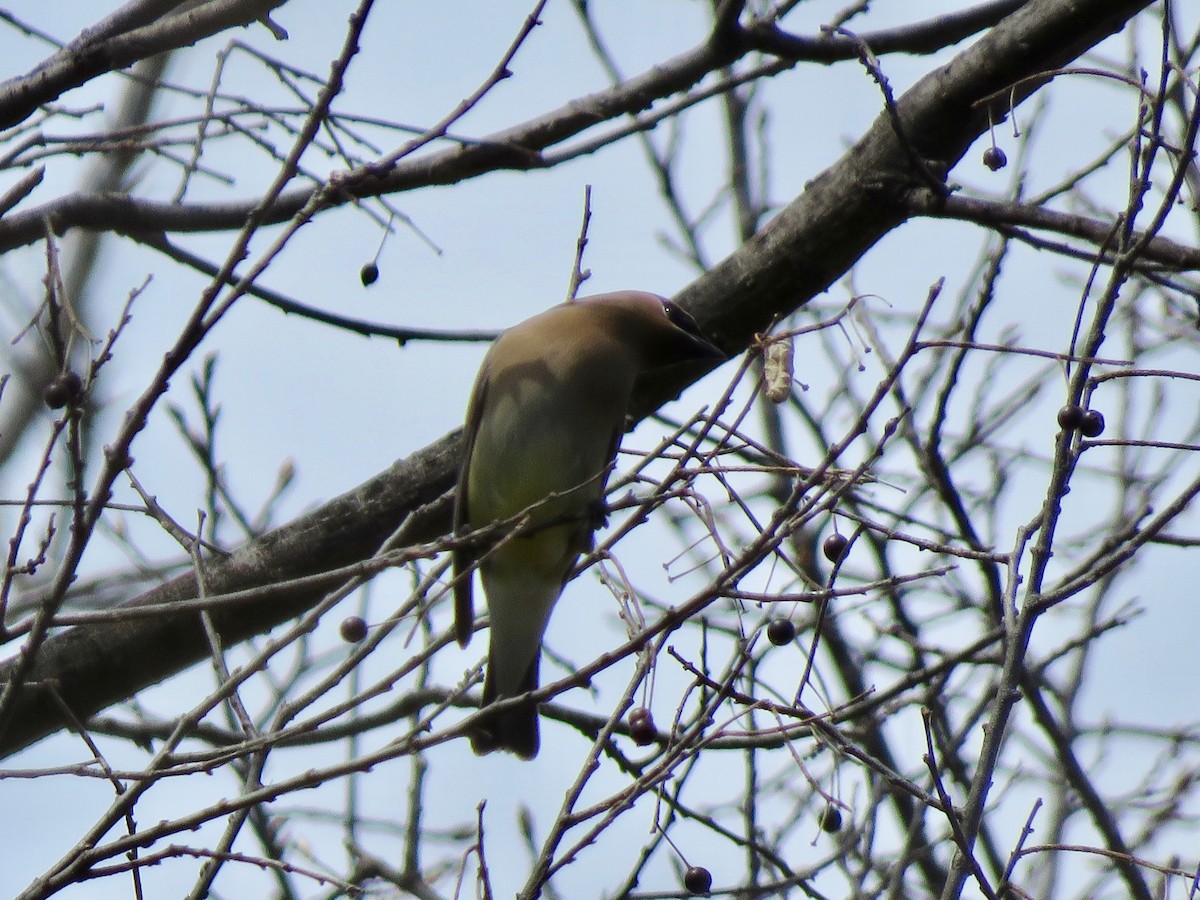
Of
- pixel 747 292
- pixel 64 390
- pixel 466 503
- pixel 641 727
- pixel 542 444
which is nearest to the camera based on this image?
pixel 64 390

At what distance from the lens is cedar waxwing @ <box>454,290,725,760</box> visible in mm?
4652

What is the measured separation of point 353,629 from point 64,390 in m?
1.05

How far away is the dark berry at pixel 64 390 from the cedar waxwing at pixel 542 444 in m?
1.58

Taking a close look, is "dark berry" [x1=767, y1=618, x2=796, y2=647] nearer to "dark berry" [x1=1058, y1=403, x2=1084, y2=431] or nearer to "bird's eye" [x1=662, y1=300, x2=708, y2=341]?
"dark berry" [x1=1058, y1=403, x2=1084, y2=431]

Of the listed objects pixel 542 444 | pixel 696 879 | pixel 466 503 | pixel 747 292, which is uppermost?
pixel 747 292

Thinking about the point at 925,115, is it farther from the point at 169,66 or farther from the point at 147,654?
the point at 169,66

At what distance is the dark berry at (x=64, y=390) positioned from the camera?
262 cm

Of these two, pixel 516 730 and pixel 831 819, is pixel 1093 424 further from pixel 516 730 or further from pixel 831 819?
pixel 516 730

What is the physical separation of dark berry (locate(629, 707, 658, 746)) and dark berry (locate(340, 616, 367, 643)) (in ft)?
2.22

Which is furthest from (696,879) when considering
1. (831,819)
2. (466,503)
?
(466,503)

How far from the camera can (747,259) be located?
173 inches

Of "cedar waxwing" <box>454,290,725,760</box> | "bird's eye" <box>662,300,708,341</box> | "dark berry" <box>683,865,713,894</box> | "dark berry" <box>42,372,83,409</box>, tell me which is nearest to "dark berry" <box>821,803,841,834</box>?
"dark berry" <box>683,865,713,894</box>

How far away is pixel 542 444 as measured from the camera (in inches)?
187

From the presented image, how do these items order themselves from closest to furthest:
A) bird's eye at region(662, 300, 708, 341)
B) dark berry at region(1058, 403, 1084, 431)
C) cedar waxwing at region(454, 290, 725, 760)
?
1. dark berry at region(1058, 403, 1084, 431)
2. bird's eye at region(662, 300, 708, 341)
3. cedar waxwing at region(454, 290, 725, 760)
